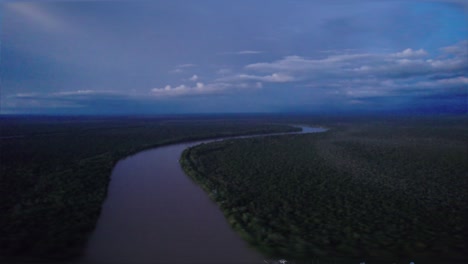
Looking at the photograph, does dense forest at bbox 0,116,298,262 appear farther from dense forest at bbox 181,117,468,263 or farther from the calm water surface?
dense forest at bbox 181,117,468,263

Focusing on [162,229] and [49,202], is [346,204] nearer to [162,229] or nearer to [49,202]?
[162,229]

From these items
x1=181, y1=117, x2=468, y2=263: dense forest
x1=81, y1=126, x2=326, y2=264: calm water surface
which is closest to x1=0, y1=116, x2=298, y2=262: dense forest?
x1=81, y1=126, x2=326, y2=264: calm water surface

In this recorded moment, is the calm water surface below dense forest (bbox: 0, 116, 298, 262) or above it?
below

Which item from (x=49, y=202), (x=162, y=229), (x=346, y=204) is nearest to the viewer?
(x=162, y=229)

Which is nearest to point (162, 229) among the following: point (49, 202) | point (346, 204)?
point (49, 202)

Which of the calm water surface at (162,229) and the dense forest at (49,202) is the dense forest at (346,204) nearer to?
the calm water surface at (162,229)
